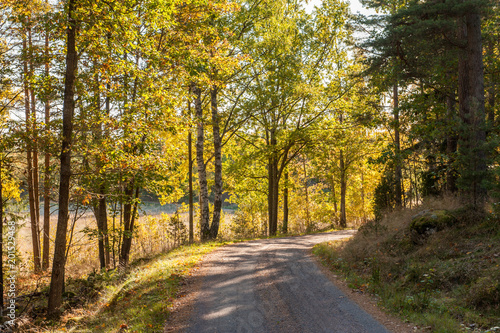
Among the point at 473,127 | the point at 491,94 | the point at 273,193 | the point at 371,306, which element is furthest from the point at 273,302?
the point at 273,193

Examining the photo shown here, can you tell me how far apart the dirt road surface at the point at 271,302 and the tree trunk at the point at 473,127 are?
496cm

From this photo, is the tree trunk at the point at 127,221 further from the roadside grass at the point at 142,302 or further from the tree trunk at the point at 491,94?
the tree trunk at the point at 491,94

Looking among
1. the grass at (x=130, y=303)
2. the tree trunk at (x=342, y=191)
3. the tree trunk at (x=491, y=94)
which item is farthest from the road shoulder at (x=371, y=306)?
the tree trunk at (x=342, y=191)

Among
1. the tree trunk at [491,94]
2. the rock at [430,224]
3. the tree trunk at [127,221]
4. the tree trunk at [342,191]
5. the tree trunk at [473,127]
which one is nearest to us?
the tree trunk at [473,127]

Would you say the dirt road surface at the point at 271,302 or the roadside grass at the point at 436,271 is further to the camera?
the dirt road surface at the point at 271,302

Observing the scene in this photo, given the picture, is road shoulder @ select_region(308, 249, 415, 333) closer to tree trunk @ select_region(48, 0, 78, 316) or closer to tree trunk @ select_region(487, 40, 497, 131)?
tree trunk @ select_region(48, 0, 78, 316)

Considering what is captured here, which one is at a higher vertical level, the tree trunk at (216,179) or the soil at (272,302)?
the tree trunk at (216,179)

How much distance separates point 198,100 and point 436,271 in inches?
488

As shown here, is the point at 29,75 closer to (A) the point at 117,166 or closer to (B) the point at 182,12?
(A) the point at 117,166

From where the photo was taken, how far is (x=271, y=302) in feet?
23.2

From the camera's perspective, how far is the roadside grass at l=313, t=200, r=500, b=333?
18.7ft

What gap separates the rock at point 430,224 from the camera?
357 inches

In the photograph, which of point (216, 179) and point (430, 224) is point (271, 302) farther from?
point (216, 179)

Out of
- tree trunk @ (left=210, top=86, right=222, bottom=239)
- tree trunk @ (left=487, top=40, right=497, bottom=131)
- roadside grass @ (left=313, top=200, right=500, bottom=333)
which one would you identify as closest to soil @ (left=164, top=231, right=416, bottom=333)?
roadside grass @ (left=313, top=200, right=500, bottom=333)
